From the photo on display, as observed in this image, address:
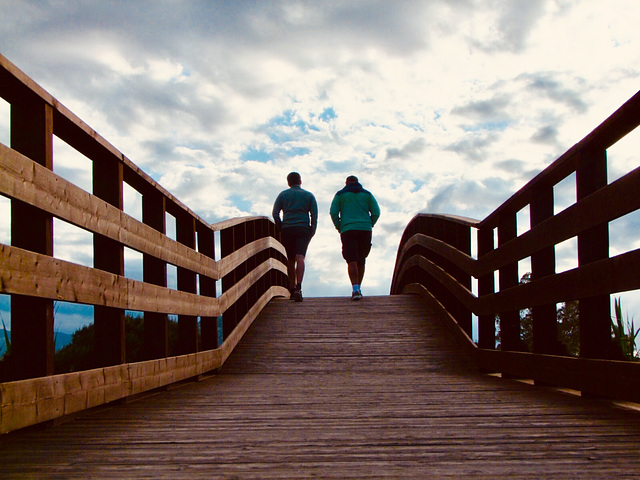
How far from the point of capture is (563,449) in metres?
2.61

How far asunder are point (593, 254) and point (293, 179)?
616 cm

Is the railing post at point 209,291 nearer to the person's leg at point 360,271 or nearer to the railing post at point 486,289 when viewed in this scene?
the railing post at point 486,289

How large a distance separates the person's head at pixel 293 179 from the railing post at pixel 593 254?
235 inches

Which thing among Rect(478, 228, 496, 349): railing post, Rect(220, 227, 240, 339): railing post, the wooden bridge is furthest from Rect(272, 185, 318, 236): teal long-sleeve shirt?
Rect(478, 228, 496, 349): railing post

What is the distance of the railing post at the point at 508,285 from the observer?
5414 millimetres

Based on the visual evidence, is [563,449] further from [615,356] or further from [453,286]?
[453,286]

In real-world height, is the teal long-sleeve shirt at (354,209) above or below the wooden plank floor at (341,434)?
above

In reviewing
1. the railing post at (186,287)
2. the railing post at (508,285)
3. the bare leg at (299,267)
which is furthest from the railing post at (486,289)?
the bare leg at (299,267)

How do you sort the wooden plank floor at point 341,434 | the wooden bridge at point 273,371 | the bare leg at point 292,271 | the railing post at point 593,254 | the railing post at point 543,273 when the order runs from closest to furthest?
the wooden plank floor at point 341,434 < the wooden bridge at point 273,371 < the railing post at point 593,254 < the railing post at point 543,273 < the bare leg at point 292,271

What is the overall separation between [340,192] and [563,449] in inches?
291

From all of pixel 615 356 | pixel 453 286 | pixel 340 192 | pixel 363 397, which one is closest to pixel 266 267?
pixel 340 192

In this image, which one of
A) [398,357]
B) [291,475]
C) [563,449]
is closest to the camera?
[291,475]

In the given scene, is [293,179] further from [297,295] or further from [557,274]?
[557,274]

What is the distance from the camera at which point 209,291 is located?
604 cm
